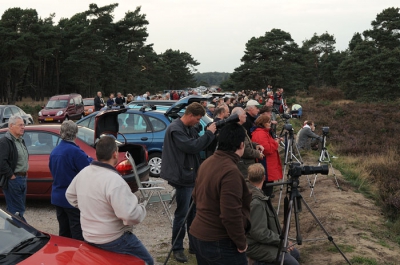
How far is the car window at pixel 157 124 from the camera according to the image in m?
10.5

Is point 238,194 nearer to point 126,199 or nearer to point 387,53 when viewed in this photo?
point 126,199

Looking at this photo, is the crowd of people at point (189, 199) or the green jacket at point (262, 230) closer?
the crowd of people at point (189, 199)

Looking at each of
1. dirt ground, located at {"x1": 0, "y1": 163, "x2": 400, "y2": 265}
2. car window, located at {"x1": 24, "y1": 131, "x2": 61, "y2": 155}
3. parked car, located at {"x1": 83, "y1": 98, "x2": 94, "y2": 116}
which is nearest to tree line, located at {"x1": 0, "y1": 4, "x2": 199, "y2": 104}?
parked car, located at {"x1": 83, "y1": 98, "x2": 94, "y2": 116}

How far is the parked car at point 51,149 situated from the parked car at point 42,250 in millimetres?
3723

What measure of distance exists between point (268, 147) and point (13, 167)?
3.83 m

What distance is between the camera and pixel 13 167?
6004mm

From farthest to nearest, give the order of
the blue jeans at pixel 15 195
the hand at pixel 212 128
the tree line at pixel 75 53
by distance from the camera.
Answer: the tree line at pixel 75 53, the blue jeans at pixel 15 195, the hand at pixel 212 128

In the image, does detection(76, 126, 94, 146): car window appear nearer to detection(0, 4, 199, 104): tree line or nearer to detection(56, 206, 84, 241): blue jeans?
detection(56, 206, 84, 241): blue jeans

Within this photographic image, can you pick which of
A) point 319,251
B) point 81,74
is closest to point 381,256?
point 319,251

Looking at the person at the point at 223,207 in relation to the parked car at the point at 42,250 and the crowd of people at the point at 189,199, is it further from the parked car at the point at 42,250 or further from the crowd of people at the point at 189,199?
the parked car at the point at 42,250

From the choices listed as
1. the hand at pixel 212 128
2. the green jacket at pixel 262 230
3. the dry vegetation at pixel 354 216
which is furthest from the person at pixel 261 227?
the dry vegetation at pixel 354 216

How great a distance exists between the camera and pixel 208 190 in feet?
11.3

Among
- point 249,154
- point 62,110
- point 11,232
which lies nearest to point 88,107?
point 62,110

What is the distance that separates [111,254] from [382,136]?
58.5 ft
